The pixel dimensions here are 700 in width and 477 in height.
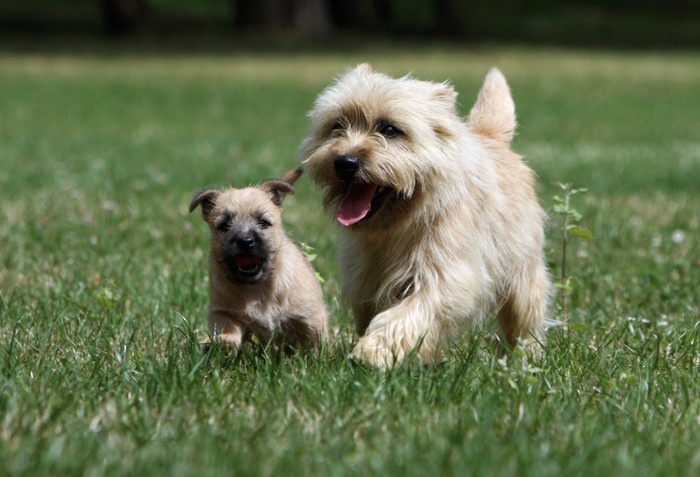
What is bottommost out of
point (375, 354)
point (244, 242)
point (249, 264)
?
point (375, 354)

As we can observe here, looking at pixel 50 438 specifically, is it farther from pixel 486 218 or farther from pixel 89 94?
pixel 89 94

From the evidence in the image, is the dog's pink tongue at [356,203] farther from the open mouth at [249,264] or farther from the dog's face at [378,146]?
the open mouth at [249,264]

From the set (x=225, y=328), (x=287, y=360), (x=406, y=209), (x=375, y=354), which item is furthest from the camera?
(x=225, y=328)

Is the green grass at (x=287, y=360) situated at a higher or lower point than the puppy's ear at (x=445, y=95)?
lower

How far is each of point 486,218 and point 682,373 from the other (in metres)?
1.06

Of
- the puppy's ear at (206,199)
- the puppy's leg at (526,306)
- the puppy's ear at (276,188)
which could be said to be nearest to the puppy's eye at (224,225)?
the puppy's ear at (206,199)

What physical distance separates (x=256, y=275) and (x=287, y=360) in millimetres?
465

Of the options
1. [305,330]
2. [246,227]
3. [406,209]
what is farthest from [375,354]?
[246,227]

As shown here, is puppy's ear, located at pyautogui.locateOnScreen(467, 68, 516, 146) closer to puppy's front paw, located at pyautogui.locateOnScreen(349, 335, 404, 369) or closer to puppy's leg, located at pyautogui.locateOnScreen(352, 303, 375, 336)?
puppy's leg, located at pyautogui.locateOnScreen(352, 303, 375, 336)

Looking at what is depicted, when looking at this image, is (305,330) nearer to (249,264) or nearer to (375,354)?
(249,264)

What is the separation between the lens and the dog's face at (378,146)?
4.39 meters

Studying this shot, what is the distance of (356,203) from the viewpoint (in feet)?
14.8

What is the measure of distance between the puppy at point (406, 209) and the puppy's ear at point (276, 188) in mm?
181

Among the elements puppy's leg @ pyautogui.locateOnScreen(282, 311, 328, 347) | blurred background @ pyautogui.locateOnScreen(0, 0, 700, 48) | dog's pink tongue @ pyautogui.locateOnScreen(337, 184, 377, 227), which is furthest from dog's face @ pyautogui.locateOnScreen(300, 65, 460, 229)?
blurred background @ pyautogui.locateOnScreen(0, 0, 700, 48)
